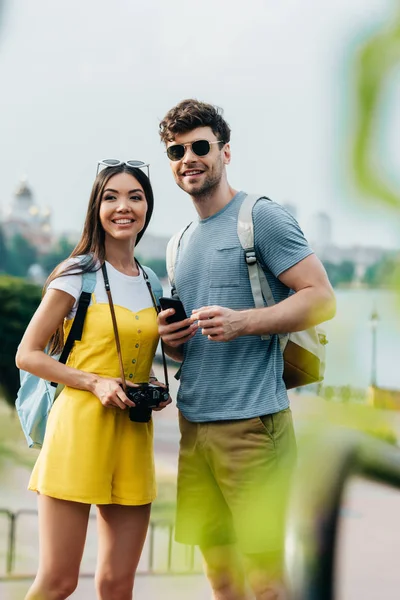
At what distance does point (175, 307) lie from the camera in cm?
94

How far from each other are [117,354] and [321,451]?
0.97 metres

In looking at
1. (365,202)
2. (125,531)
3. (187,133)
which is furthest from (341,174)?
(125,531)

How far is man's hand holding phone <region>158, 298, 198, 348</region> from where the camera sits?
93cm

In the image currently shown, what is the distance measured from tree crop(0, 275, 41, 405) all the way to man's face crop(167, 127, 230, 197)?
0.84m

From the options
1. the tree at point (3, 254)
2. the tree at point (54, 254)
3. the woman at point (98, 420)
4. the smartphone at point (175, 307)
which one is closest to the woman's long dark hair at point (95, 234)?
the woman at point (98, 420)

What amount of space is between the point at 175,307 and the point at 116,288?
0.22m

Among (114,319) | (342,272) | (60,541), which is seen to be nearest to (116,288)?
(114,319)

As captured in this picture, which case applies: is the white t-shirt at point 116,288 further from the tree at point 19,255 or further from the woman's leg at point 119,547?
the tree at point 19,255

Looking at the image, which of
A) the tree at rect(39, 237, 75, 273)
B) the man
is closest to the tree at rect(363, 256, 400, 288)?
the tree at rect(39, 237, 75, 273)

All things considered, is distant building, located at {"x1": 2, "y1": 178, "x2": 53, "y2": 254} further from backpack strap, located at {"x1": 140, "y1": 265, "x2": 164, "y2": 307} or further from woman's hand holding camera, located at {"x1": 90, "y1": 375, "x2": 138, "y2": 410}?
backpack strap, located at {"x1": 140, "y1": 265, "x2": 164, "y2": 307}

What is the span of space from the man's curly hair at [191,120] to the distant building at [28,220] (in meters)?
0.78

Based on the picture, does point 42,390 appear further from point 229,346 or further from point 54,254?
point 54,254

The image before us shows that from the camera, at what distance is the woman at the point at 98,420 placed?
1068mm

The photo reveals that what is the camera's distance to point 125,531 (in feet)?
3.69
